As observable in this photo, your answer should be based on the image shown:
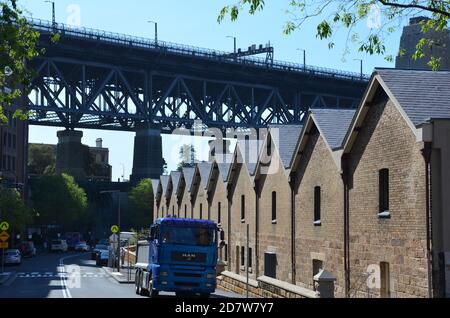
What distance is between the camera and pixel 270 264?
125 feet

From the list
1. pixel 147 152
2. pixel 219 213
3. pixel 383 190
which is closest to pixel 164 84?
pixel 147 152

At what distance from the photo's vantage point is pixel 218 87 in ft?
398

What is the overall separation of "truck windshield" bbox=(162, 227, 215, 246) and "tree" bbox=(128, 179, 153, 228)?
269ft

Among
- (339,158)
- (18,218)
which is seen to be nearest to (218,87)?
(18,218)

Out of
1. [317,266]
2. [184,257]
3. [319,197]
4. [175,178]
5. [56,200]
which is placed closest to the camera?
[184,257]

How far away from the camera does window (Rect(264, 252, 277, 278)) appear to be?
37406mm

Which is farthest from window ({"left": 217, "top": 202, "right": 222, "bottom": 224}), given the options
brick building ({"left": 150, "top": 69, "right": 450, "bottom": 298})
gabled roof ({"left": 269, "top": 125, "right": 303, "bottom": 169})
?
gabled roof ({"left": 269, "top": 125, "right": 303, "bottom": 169})

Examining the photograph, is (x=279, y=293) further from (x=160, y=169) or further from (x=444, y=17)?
(x=160, y=169)

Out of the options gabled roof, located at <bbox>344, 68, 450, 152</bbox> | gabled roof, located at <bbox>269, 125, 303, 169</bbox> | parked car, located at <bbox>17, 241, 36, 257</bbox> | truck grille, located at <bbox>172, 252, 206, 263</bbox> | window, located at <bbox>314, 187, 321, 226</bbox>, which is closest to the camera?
gabled roof, located at <bbox>344, 68, 450, 152</bbox>

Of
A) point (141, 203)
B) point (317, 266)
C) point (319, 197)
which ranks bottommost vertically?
point (317, 266)

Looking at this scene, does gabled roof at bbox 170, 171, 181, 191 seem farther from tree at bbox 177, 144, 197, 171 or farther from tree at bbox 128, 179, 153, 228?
tree at bbox 177, 144, 197, 171

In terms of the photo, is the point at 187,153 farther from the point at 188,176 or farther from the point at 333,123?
the point at 333,123

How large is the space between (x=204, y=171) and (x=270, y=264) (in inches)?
764

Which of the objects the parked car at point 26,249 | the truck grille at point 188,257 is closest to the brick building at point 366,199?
the truck grille at point 188,257
